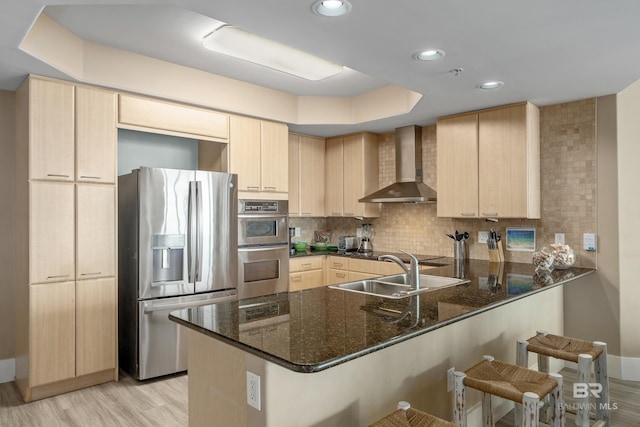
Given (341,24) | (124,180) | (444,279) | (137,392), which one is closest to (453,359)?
(444,279)

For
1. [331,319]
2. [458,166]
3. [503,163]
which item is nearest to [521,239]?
[503,163]

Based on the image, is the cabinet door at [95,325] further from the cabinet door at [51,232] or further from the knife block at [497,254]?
the knife block at [497,254]

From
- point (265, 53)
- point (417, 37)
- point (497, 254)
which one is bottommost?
point (497, 254)

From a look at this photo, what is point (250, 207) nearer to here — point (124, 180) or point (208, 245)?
point (208, 245)

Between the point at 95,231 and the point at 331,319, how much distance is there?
2.25m

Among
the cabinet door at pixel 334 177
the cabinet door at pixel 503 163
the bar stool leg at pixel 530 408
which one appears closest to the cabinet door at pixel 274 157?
the cabinet door at pixel 334 177

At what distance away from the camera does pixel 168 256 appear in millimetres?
3391

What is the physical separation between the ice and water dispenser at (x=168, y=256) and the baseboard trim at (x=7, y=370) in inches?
53.5

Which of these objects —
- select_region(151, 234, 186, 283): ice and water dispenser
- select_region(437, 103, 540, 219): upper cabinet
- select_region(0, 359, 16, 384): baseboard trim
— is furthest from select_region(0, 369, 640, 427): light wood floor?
select_region(437, 103, 540, 219): upper cabinet

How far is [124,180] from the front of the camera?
137 inches

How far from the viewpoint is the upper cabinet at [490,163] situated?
3602mm

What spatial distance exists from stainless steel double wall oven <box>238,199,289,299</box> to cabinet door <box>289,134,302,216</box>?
560mm

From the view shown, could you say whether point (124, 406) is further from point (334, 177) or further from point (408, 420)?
point (334, 177)

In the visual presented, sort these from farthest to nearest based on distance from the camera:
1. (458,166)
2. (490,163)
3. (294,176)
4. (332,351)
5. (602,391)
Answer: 1. (294,176)
2. (458,166)
3. (490,163)
4. (602,391)
5. (332,351)
